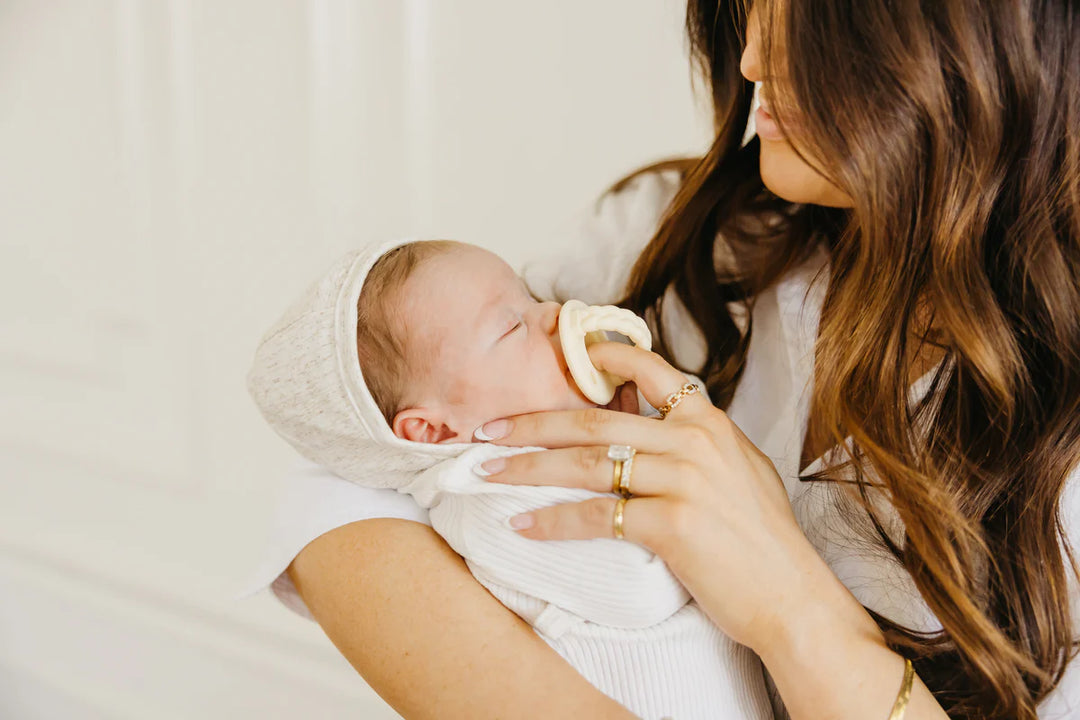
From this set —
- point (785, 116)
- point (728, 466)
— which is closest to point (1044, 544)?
point (728, 466)

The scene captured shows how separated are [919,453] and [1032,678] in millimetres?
229

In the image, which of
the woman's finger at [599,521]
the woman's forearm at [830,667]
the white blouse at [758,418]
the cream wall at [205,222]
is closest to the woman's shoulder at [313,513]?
the white blouse at [758,418]

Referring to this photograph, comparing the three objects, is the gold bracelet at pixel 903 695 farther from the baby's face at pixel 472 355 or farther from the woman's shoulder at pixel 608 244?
the woman's shoulder at pixel 608 244

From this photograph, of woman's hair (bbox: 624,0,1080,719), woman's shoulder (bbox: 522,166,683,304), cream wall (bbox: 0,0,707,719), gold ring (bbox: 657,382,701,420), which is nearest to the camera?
woman's hair (bbox: 624,0,1080,719)

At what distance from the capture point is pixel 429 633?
2.78 ft

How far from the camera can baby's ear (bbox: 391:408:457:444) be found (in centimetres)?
93

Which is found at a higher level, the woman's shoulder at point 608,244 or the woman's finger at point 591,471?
the woman's shoulder at point 608,244

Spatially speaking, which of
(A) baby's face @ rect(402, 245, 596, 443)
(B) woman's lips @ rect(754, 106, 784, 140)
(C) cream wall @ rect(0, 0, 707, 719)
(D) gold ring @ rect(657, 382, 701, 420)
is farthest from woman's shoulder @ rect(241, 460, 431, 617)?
(C) cream wall @ rect(0, 0, 707, 719)

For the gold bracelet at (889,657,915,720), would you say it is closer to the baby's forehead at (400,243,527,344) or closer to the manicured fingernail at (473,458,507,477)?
the manicured fingernail at (473,458,507,477)

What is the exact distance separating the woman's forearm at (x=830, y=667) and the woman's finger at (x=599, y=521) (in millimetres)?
141

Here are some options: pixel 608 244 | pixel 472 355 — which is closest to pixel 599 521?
pixel 472 355

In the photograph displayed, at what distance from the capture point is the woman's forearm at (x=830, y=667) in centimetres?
78

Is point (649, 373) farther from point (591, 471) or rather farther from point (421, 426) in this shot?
point (421, 426)

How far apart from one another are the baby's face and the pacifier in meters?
0.03
